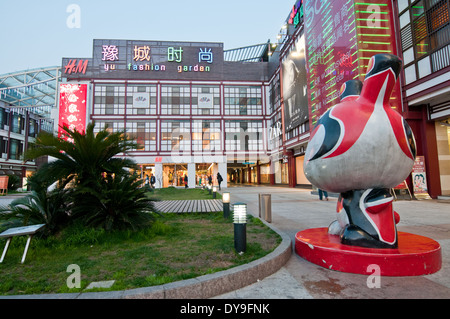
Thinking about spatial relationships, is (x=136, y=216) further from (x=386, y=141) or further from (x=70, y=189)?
(x=386, y=141)

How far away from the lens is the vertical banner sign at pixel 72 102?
2928 cm

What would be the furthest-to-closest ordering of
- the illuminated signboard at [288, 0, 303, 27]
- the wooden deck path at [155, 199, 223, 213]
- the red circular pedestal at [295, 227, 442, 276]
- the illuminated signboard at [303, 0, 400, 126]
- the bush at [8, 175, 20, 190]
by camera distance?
→ the bush at [8, 175, 20, 190] < the illuminated signboard at [288, 0, 303, 27] < the illuminated signboard at [303, 0, 400, 126] < the wooden deck path at [155, 199, 223, 213] < the red circular pedestal at [295, 227, 442, 276]

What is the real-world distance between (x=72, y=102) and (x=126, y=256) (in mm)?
31256

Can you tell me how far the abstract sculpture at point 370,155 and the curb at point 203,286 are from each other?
1.39 meters

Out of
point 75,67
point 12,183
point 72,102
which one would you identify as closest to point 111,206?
point 12,183

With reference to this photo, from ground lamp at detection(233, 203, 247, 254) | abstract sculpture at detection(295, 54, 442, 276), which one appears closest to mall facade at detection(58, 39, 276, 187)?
ground lamp at detection(233, 203, 247, 254)

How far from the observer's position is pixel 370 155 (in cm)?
352

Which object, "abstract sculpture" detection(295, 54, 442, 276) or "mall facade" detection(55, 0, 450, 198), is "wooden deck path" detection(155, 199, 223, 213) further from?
"mall facade" detection(55, 0, 450, 198)

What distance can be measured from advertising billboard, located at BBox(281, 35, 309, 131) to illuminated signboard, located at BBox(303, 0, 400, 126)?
13.1 feet

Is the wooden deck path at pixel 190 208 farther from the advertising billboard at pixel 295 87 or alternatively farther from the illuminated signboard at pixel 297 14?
the illuminated signboard at pixel 297 14

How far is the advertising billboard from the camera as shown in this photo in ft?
70.6

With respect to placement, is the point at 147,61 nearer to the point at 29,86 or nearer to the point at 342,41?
the point at 29,86
